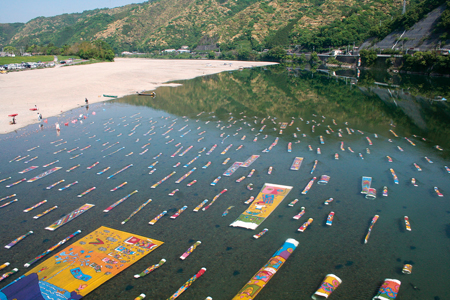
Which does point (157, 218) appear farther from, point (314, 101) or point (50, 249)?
point (314, 101)

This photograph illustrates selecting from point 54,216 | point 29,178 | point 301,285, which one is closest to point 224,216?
point 301,285

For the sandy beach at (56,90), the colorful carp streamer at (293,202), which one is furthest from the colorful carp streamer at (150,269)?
the sandy beach at (56,90)

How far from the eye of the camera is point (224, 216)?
22891 mm

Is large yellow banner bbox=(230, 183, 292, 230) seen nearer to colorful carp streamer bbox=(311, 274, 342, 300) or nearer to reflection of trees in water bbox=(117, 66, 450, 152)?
colorful carp streamer bbox=(311, 274, 342, 300)

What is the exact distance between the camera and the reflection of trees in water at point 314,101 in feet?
164

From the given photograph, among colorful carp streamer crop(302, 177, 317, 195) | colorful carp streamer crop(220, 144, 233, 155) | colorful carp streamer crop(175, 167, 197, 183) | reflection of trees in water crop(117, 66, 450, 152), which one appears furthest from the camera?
reflection of trees in water crop(117, 66, 450, 152)

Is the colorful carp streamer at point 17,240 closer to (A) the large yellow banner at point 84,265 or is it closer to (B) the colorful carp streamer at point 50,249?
(B) the colorful carp streamer at point 50,249

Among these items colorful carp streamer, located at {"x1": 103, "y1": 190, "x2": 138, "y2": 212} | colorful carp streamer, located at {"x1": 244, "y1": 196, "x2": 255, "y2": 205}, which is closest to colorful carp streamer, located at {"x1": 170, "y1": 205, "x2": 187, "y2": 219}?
colorful carp streamer, located at {"x1": 244, "y1": 196, "x2": 255, "y2": 205}

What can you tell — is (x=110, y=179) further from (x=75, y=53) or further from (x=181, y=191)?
(x=75, y=53)

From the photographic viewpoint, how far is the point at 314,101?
218 ft

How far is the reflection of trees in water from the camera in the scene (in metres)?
50.1

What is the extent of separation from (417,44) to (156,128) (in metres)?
113

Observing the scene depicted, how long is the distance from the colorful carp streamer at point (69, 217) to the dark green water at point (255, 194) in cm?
46

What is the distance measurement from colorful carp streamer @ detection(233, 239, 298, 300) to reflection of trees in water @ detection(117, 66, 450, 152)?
32.5 metres
